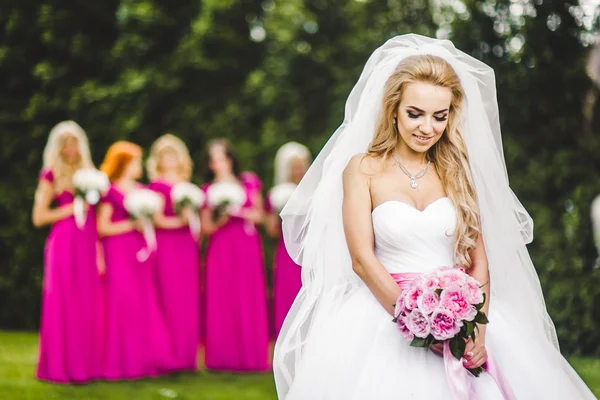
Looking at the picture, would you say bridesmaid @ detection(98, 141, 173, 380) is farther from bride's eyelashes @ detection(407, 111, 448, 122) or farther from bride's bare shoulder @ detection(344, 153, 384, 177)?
bride's eyelashes @ detection(407, 111, 448, 122)

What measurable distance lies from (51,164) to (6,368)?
2565mm

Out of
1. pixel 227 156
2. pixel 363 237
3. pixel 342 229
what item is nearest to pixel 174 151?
pixel 227 156

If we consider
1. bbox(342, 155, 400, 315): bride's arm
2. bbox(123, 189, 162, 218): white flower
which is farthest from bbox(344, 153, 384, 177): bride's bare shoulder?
Result: bbox(123, 189, 162, 218): white flower

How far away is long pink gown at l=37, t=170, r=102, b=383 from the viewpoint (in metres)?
8.74

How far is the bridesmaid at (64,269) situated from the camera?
8.72 m

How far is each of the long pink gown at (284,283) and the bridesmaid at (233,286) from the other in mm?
232

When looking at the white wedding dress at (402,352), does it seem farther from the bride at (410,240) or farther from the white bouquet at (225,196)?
the white bouquet at (225,196)

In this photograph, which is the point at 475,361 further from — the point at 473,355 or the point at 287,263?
the point at 287,263

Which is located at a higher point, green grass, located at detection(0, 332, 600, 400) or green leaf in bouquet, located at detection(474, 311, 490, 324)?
green leaf in bouquet, located at detection(474, 311, 490, 324)

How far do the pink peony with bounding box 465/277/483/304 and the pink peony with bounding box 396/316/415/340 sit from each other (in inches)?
10.6

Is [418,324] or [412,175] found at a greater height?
[412,175]

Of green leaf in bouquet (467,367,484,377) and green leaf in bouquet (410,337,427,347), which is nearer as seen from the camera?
green leaf in bouquet (410,337,427,347)

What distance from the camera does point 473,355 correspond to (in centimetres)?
380

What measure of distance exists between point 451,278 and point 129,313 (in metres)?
6.08
